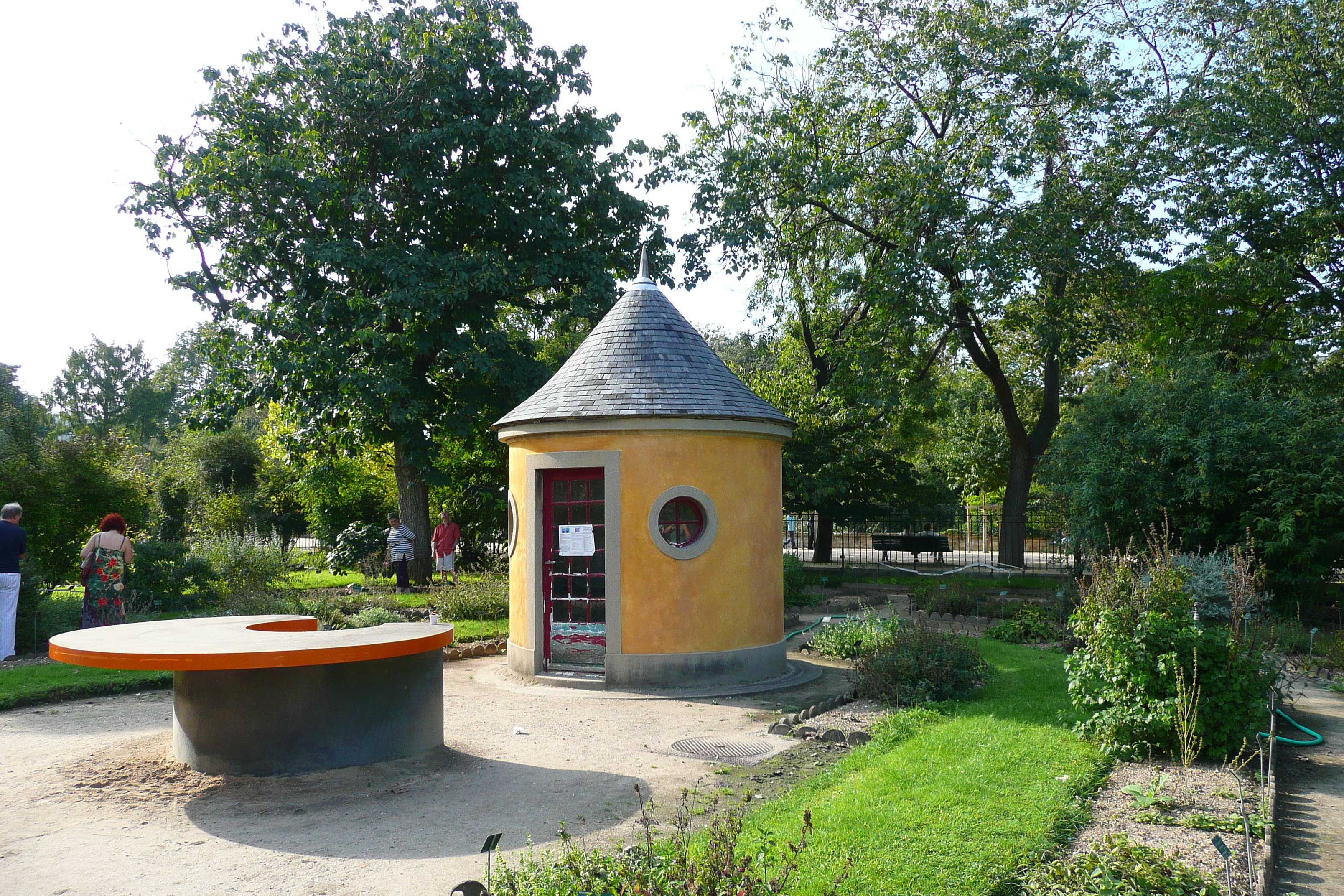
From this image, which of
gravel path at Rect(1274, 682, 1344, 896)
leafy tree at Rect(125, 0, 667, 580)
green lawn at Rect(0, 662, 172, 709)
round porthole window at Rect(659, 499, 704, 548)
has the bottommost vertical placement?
gravel path at Rect(1274, 682, 1344, 896)

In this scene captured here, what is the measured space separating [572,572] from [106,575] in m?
6.45

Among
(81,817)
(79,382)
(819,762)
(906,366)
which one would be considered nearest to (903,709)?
(819,762)

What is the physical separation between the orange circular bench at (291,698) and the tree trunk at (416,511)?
38.8ft

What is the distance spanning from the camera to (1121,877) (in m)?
4.51

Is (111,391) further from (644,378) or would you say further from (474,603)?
(644,378)

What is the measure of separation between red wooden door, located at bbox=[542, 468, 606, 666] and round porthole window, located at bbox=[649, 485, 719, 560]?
919 millimetres

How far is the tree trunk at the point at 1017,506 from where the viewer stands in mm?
21094

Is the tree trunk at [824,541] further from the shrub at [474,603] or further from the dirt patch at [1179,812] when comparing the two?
the dirt patch at [1179,812]

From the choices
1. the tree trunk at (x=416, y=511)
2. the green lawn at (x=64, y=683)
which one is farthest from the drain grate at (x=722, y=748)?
the tree trunk at (x=416, y=511)

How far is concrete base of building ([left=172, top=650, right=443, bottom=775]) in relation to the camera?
6793mm

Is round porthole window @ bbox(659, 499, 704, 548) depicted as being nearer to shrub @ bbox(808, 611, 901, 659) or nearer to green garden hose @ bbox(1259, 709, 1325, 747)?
shrub @ bbox(808, 611, 901, 659)

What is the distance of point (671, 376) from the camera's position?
1086cm

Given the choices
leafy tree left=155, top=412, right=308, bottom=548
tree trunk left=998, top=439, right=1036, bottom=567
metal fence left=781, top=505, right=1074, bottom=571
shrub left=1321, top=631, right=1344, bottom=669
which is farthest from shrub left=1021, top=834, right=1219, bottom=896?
leafy tree left=155, top=412, right=308, bottom=548

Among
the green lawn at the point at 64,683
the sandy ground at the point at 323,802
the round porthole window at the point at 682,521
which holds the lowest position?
the sandy ground at the point at 323,802
